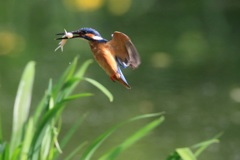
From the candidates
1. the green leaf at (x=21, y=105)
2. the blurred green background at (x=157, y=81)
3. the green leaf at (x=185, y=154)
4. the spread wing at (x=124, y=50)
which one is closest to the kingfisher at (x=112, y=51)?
the spread wing at (x=124, y=50)

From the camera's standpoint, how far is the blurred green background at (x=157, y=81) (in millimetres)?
4914

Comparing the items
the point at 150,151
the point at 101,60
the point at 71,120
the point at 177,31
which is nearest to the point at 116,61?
the point at 101,60

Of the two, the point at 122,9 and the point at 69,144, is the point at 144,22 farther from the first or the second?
the point at 122,9

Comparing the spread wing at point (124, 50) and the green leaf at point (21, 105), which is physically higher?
the green leaf at point (21, 105)

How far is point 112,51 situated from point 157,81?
5.29 meters

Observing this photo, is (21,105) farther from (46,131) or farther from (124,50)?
(124,50)

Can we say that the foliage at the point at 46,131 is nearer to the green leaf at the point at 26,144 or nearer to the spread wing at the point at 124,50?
the green leaf at the point at 26,144

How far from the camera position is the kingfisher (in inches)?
18.3

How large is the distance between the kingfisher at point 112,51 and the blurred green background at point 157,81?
3.81m

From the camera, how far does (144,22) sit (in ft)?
21.0

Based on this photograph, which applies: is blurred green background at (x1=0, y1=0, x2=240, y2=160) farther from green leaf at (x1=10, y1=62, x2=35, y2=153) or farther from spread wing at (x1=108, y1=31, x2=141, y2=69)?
spread wing at (x1=108, y1=31, x2=141, y2=69)

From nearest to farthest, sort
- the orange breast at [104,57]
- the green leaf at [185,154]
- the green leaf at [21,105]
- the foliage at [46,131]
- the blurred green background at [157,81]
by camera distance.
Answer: the orange breast at [104,57] → the green leaf at [185,154] → the foliage at [46,131] → the green leaf at [21,105] → the blurred green background at [157,81]

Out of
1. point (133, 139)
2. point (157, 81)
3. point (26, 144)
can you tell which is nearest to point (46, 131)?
point (26, 144)

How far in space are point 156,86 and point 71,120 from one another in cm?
79
